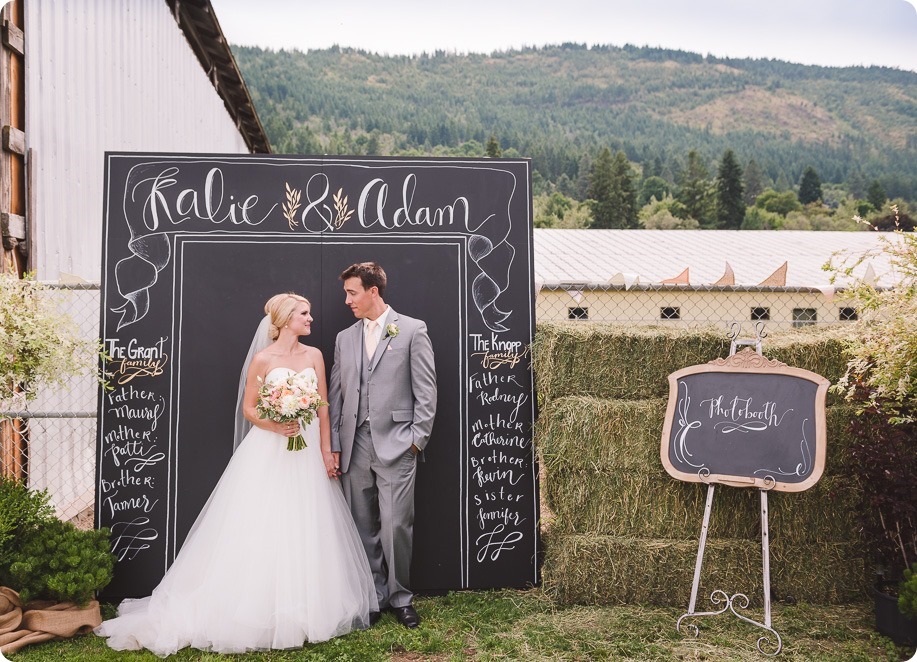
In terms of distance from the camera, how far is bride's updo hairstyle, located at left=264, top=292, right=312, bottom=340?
15.7 ft

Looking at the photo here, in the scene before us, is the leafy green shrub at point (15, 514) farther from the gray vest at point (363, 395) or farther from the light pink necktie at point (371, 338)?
the light pink necktie at point (371, 338)

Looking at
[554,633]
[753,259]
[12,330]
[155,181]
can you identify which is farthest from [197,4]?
[753,259]

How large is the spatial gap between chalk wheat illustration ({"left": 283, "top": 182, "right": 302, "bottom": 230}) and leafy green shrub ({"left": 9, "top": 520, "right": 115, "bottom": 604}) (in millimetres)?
2623

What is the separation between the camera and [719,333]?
5160 mm

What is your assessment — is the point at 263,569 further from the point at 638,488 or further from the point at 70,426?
the point at 70,426

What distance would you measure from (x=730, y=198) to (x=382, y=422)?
188 feet

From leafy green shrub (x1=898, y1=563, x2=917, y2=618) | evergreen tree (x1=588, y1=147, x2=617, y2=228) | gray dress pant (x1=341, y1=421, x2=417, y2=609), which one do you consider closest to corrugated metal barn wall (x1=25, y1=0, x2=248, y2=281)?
→ gray dress pant (x1=341, y1=421, x2=417, y2=609)

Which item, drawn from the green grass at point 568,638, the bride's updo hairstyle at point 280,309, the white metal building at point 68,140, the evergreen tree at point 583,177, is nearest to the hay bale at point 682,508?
the green grass at point 568,638

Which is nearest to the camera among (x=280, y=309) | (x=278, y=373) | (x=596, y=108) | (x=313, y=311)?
(x=278, y=373)

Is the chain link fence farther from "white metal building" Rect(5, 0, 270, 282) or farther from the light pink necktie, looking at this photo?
the light pink necktie

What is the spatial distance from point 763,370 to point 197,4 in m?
11.5

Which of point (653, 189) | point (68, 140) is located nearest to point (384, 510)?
point (68, 140)

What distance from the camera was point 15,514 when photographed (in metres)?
4.55

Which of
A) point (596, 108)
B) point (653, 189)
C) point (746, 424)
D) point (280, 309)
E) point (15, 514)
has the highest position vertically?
point (596, 108)
